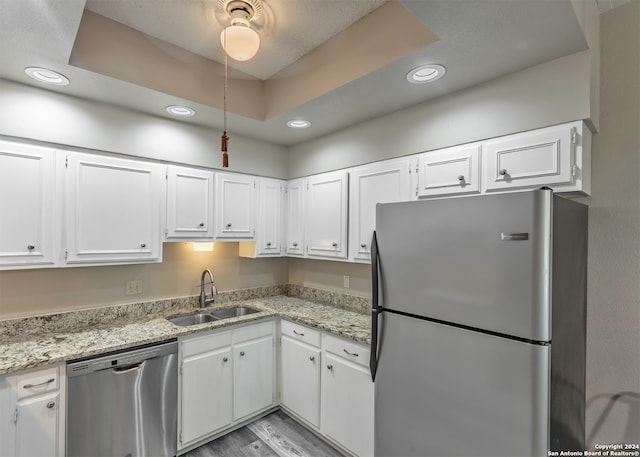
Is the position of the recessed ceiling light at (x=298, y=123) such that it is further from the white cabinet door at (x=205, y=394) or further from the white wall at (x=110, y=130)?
the white cabinet door at (x=205, y=394)

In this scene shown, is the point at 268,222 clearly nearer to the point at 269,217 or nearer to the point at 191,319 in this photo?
the point at 269,217

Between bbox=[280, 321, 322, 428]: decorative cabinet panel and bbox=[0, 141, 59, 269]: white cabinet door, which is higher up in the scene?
bbox=[0, 141, 59, 269]: white cabinet door

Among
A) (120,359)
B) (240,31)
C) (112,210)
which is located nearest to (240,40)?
(240,31)

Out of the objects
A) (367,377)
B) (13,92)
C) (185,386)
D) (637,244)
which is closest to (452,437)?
(367,377)

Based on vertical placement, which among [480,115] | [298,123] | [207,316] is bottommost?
[207,316]

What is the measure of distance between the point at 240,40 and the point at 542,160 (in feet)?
5.56

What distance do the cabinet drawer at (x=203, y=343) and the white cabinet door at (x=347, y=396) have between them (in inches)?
29.8

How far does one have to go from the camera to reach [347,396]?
2238mm

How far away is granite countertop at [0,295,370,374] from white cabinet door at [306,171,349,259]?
1.80 ft

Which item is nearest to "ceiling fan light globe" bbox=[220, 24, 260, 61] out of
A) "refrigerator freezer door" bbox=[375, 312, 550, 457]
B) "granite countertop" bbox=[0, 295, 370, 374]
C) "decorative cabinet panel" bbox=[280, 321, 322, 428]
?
"refrigerator freezer door" bbox=[375, 312, 550, 457]

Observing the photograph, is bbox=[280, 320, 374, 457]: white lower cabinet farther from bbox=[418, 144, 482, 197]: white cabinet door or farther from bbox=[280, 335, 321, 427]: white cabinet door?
bbox=[418, 144, 482, 197]: white cabinet door

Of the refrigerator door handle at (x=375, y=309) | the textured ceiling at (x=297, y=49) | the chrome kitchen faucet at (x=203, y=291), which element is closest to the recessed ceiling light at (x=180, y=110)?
the textured ceiling at (x=297, y=49)

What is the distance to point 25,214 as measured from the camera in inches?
79.0

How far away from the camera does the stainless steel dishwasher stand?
188 centimetres
